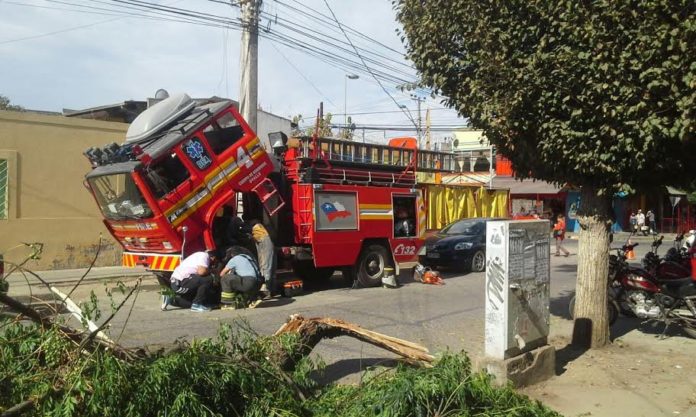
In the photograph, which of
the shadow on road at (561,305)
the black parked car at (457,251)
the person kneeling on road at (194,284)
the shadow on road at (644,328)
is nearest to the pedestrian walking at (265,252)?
the person kneeling on road at (194,284)

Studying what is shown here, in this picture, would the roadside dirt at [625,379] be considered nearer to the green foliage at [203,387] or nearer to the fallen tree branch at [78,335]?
the green foliage at [203,387]

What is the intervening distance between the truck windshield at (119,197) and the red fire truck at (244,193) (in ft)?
0.07

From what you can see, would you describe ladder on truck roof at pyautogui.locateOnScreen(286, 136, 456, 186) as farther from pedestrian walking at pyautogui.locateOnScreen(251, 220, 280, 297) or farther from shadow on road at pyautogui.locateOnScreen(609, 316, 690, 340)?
shadow on road at pyautogui.locateOnScreen(609, 316, 690, 340)

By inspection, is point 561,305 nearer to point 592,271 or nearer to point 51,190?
point 592,271

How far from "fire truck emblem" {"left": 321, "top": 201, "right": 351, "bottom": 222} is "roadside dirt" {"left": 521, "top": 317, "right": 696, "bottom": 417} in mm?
5130

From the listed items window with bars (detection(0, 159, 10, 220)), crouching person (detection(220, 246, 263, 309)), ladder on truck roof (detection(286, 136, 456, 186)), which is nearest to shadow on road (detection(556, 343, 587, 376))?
crouching person (detection(220, 246, 263, 309))

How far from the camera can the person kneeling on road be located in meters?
9.71

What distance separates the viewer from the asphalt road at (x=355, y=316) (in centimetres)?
732

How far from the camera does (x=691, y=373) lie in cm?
661

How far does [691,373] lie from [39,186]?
47.4 ft

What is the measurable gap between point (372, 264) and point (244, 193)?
11.1 feet

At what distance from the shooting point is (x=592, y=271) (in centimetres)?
732

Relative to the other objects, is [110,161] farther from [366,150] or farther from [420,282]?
[420,282]

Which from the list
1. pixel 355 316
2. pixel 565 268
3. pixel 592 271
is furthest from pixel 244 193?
pixel 565 268
